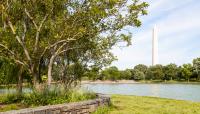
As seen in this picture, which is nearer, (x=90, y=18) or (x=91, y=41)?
(x=90, y=18)

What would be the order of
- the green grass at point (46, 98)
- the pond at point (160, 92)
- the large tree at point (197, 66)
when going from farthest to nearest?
1. the large tree at point (197, 66)
2. the pond at point (160, 92)
3. the green grass at point (46, 98)

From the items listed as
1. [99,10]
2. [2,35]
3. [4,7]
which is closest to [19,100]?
[2,35]

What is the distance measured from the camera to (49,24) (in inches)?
531

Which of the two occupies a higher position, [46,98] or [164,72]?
[164,72]

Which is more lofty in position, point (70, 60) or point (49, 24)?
point (49, 24)

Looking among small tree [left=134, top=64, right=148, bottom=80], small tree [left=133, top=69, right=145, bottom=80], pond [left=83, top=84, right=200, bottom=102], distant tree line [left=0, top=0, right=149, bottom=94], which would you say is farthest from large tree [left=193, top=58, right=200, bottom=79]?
distant tree line [left=0, top=0, right=149, bottom=94]

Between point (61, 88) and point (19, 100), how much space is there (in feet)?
5.29

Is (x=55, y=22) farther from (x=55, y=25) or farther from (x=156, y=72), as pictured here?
(x=156, y=72)

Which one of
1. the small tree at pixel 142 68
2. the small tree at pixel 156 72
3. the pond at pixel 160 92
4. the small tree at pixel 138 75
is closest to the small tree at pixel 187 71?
the small tree at pixel 156 72

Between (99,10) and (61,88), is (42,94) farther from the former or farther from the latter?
(99,10)

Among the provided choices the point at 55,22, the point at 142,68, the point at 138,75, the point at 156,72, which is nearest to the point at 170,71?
the point at 156,72

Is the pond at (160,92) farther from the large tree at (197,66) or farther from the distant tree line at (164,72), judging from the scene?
the large tree at (197,66)

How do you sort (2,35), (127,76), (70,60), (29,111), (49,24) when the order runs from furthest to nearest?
(127,76) < (70,60) < (49,24) < (2,35) < (29,111)

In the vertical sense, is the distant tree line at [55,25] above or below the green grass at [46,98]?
above
